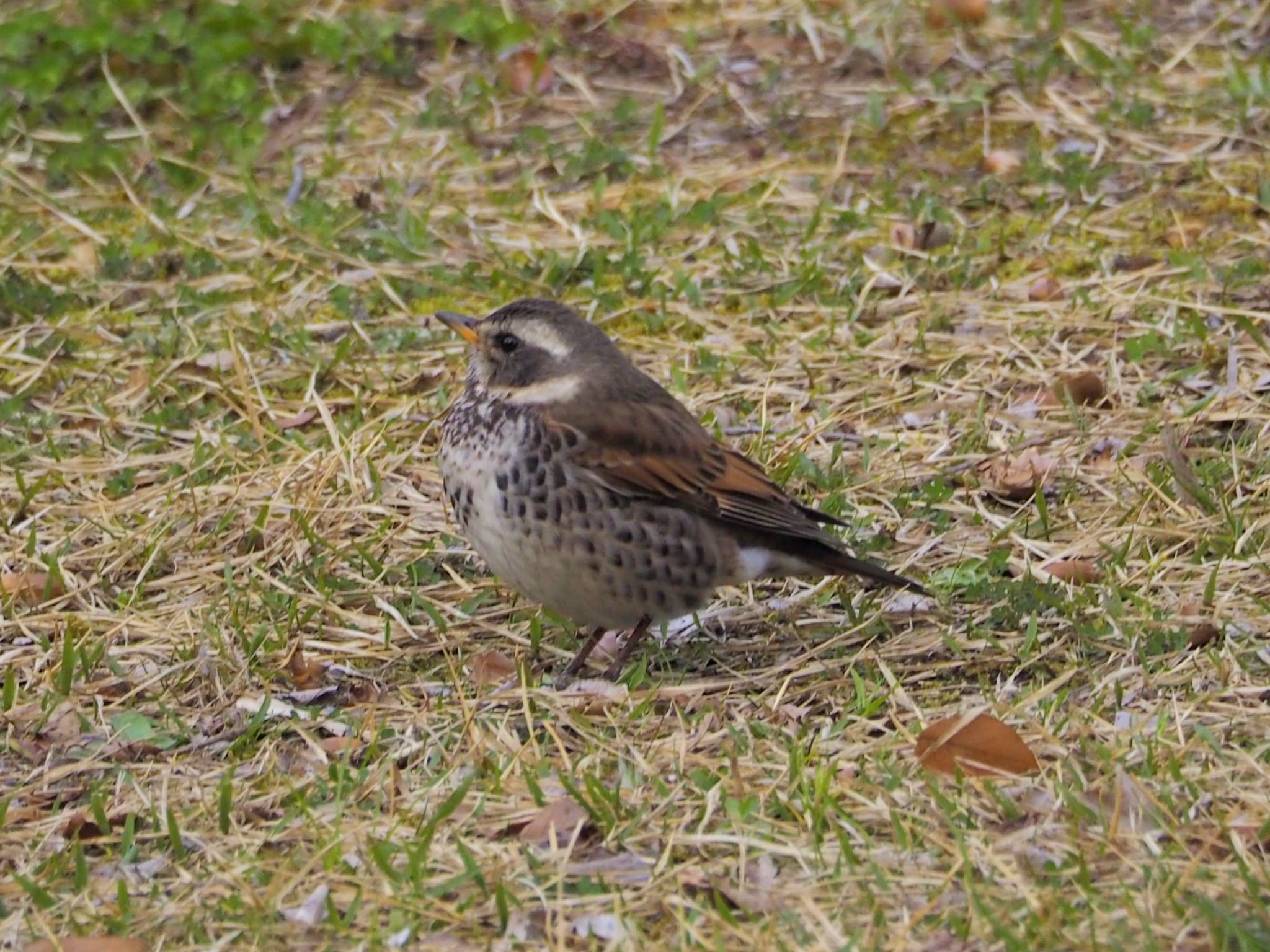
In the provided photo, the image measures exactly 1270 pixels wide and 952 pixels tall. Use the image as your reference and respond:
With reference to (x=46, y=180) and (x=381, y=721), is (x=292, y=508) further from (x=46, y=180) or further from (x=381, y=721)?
(x=46, y=180)

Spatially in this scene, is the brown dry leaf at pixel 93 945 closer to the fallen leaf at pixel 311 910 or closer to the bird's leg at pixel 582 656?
the fallen leaf at pixel 311 910

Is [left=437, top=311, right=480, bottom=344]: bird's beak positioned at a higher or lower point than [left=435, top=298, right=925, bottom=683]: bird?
higher

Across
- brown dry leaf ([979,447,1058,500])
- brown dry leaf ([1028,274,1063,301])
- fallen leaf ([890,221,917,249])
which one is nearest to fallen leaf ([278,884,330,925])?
brown dry leaf ([979,447,1058,500])

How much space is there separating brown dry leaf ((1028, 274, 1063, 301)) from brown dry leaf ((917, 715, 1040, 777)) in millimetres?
3092

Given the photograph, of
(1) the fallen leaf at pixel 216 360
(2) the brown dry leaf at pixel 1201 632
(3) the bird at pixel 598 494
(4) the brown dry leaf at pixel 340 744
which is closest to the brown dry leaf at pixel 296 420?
(1) the fallen leaf at pixel 216 360

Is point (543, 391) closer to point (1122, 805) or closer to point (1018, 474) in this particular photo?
point (1018, 474)

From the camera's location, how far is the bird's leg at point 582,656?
5.50 metres

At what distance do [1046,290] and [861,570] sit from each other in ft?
7.83

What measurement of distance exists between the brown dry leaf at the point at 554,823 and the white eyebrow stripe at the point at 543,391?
142 centimetres

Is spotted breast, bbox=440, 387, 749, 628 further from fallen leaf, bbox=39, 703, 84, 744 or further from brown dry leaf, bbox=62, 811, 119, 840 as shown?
brown dry leaf, bbox=62, 811, 119, 840

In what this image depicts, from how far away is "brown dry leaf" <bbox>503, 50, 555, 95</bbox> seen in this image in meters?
9.38

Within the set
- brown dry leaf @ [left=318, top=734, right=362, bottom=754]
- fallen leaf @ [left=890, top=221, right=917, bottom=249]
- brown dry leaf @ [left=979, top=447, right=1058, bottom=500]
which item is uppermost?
brown dry leaf @ [left=318, top=734, right=362, bottom=754]

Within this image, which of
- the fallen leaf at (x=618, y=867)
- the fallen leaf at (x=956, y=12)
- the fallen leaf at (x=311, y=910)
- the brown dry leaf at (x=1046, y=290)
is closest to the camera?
the fallen leaf at (x=311, y=910)

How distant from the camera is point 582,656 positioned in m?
5.56
